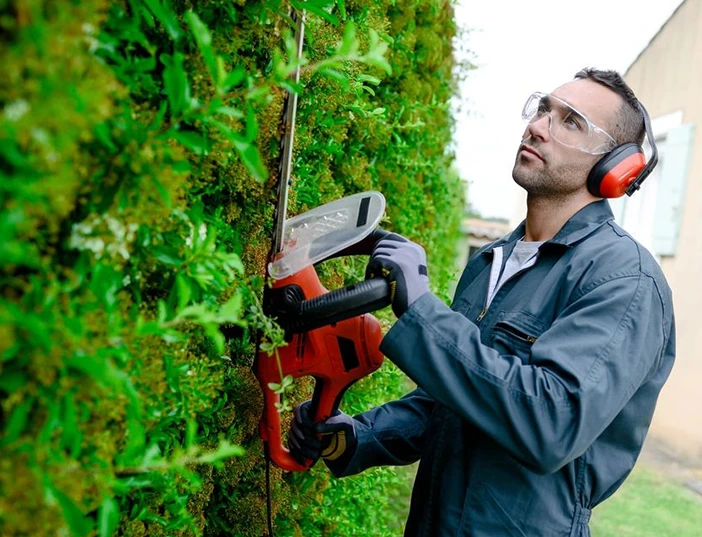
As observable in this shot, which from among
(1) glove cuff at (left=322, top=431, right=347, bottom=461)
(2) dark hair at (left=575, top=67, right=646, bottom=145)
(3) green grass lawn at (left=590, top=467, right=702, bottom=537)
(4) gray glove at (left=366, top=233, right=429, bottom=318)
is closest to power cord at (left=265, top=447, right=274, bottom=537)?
(1) glove cuff at (left=322, top=431, right=347, bottom=461)

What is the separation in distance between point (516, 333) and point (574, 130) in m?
0.66

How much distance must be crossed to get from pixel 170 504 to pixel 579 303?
93 cm

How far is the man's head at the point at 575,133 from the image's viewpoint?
1910 millimetres

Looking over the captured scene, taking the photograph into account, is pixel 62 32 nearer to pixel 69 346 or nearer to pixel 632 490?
pixel 69 346

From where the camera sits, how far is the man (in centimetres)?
139

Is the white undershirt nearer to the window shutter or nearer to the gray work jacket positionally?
the gray work jacket

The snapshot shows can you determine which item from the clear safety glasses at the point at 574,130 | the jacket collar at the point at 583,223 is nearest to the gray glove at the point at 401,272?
the jacket collar at the point at 583,223

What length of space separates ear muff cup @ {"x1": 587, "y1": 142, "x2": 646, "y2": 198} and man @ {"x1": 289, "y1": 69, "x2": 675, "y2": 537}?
0.03m

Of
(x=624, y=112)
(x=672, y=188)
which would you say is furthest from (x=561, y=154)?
(x=672, y=188)

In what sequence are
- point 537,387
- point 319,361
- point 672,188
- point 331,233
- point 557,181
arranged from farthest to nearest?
1. point 672,188
2. point 557,181
3. point 319,361
4. point 331,233
5. point 537,387

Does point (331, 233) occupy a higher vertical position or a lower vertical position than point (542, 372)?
higher

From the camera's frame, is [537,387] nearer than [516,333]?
Yes

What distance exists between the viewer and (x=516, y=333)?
1.65 metres

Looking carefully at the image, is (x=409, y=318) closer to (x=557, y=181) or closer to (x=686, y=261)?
(x=557, y=181)
